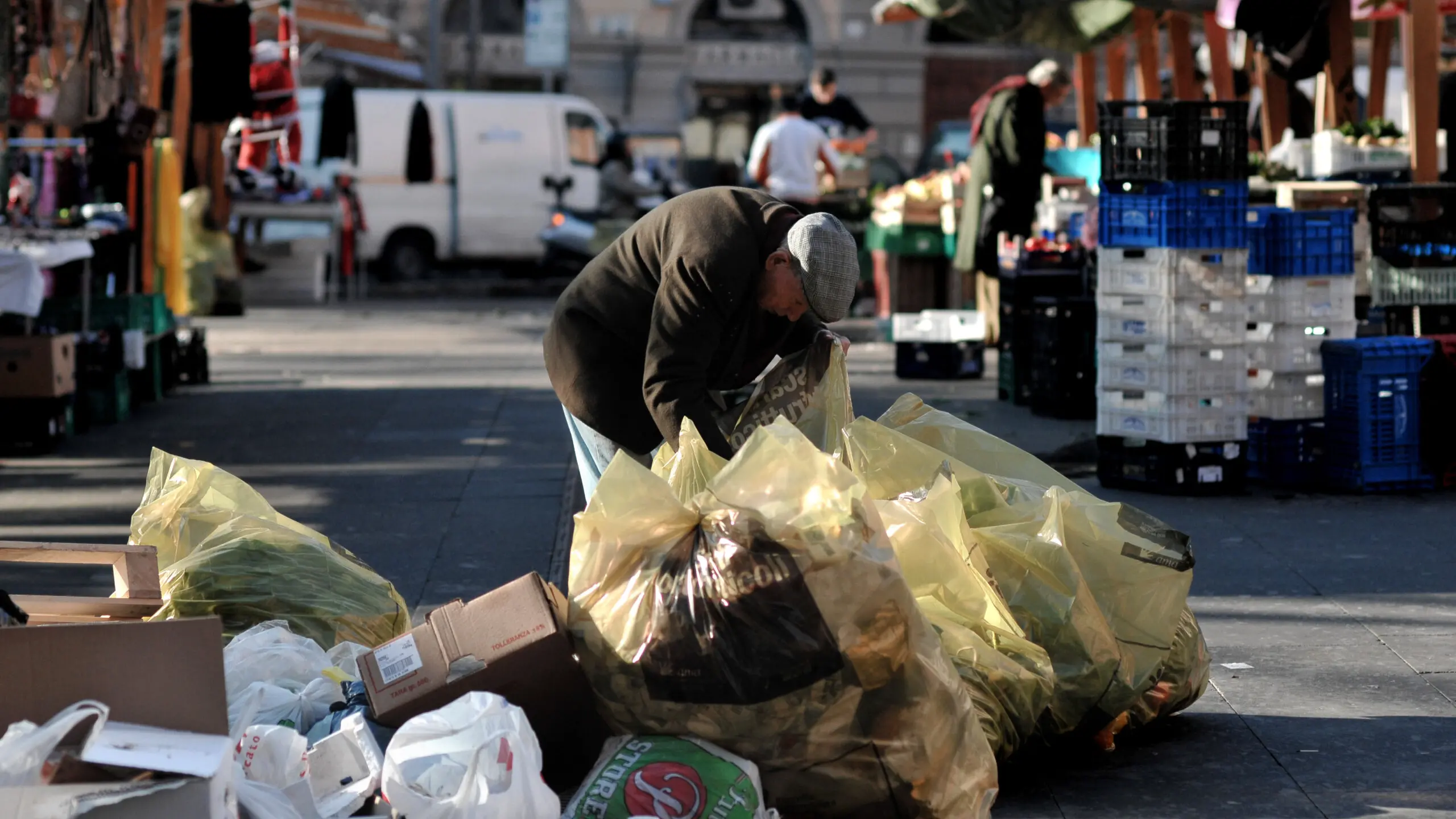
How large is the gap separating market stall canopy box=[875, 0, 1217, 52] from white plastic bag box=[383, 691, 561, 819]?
364 inches

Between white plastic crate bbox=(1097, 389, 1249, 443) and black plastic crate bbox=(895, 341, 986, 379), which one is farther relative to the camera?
black plastic crate bbox=(895, 341, 986, 379)

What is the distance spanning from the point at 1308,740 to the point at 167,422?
798 cm

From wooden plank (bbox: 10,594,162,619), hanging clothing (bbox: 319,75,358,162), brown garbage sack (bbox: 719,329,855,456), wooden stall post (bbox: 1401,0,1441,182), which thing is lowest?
wooden plank (bbox: 10,594,162,619)

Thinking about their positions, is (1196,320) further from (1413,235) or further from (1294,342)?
(1413,235)

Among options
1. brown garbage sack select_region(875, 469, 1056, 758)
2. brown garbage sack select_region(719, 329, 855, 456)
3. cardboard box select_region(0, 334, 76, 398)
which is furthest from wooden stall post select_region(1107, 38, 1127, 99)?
brown garbage sack select_region(875, 469, 1056, 758)

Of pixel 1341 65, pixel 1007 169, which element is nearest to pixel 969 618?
pixel 1007 169

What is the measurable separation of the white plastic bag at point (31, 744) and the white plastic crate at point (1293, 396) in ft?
20.5

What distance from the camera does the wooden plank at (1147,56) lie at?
13180 mm

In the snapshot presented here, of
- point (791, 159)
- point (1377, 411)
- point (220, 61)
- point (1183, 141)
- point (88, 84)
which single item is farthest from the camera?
point (791, 159)

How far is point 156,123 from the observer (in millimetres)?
12477

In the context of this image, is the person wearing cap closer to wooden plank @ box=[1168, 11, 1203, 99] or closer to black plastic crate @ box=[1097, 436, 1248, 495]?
black plastic crate @ box=[1097, 436, 1248, 495]

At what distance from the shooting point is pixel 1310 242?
8023 millimetres

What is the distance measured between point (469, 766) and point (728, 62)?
3379 cm

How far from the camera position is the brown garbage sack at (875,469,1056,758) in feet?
13.2
